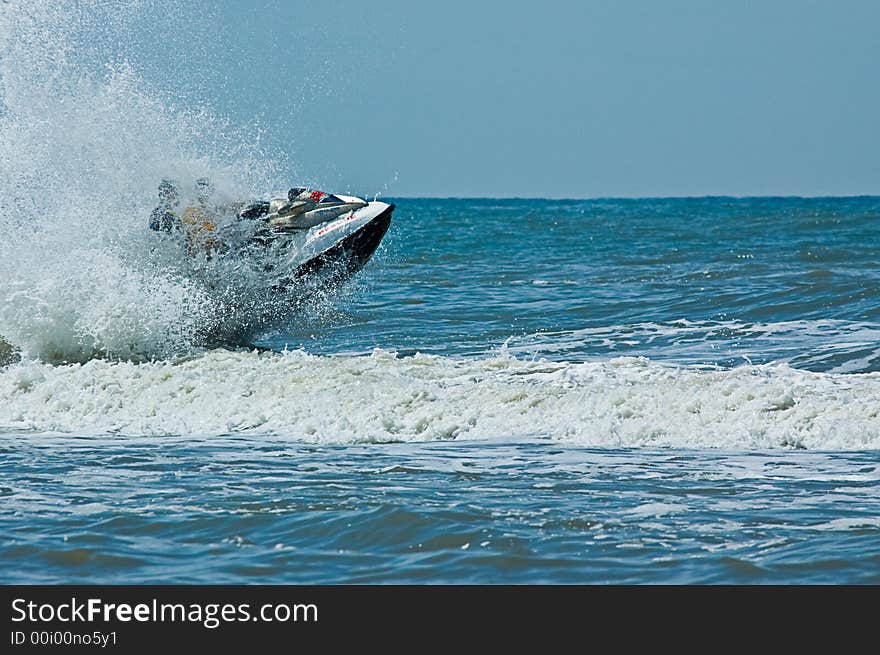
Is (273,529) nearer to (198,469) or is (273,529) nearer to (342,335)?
(198,469)

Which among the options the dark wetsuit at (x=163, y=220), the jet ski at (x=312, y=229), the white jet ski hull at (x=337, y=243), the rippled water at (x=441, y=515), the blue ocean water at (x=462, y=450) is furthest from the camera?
the white jet ski hull at (x=337, y=243)

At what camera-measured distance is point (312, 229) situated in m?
15.5

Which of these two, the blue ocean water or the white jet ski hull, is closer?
the blue ocean water

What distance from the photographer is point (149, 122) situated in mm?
16828

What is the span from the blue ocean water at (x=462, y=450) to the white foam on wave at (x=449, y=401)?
3 cm

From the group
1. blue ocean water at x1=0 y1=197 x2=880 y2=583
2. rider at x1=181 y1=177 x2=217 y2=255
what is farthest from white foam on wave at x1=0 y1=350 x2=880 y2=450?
rider at x1=181 y1=177 x2=217 y2=255

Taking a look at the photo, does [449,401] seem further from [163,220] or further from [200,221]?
[163,220]

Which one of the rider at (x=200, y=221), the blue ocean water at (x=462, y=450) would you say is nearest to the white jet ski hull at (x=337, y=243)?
the blue ocean water at (x=462, y=450)

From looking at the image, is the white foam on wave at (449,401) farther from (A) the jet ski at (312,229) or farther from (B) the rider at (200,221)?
(A) the jet ski at (312,229)

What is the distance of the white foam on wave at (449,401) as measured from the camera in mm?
10000

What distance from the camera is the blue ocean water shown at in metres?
6.61

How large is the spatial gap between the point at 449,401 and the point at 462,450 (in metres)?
1.41

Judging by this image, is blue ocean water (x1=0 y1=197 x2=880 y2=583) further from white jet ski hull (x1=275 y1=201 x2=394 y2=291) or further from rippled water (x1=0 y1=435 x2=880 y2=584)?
white jet ski hull (x1=275 y1=201 x2=394 y2=291)

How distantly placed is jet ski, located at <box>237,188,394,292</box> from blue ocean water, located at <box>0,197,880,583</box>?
875 millimetres
